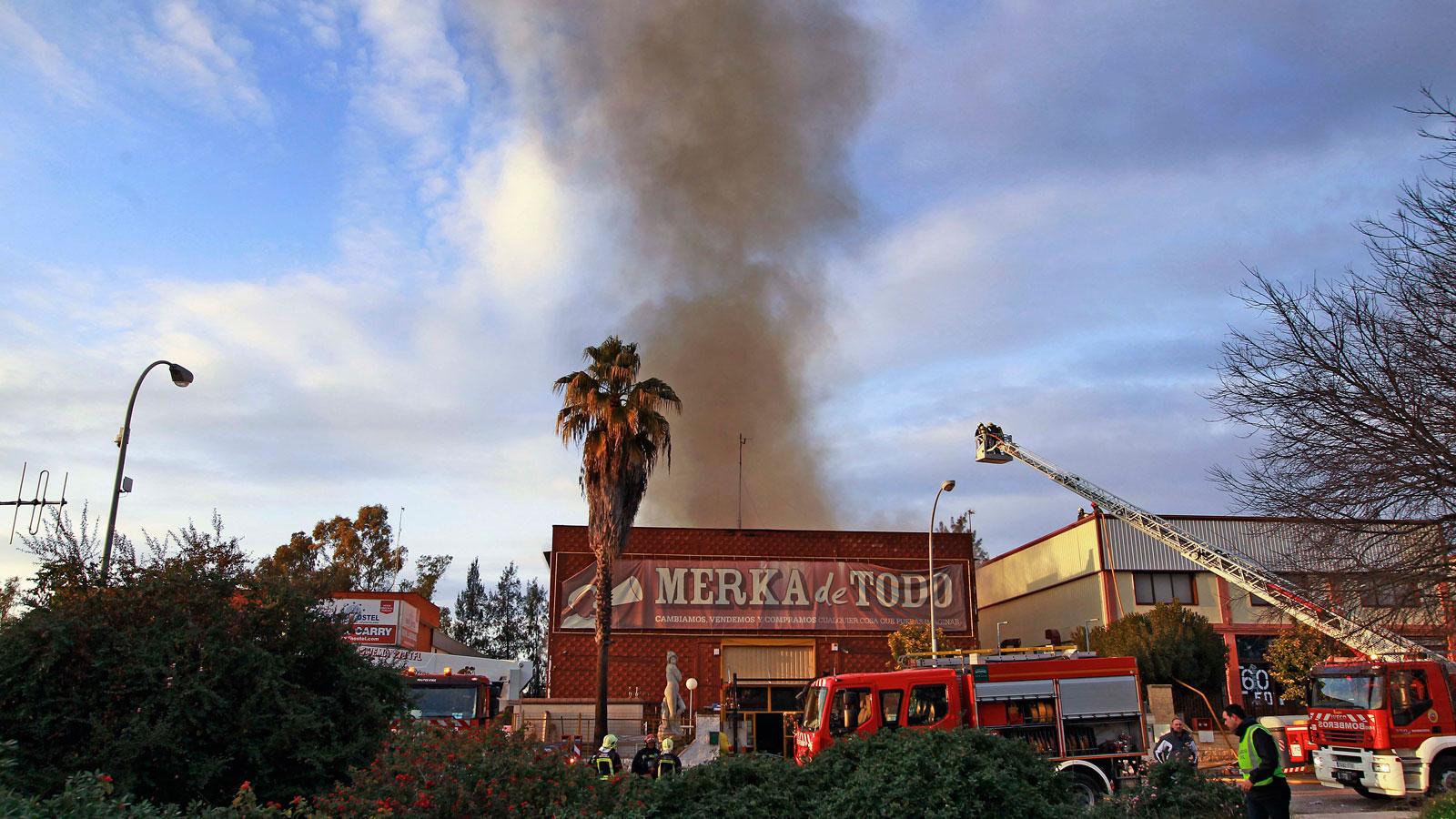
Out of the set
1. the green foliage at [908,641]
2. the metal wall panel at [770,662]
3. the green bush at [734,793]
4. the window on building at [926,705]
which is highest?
the green foliage at [908,641]

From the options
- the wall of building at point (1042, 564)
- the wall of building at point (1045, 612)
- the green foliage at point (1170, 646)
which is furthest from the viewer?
the wall of building at point (1042, 564)

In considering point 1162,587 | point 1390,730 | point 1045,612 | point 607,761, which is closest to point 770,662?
A: point 1045,612

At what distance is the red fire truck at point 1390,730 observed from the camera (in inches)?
648

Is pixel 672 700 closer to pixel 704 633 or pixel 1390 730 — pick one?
pixel 704 633

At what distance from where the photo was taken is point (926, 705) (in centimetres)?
1548

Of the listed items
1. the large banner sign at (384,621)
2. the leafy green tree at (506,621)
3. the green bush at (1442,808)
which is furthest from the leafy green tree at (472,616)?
the green bush at (1442,808)

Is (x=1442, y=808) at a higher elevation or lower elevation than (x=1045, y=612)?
lower

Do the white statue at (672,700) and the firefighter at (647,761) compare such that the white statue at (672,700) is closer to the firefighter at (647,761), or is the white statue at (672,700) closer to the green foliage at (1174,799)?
the firefighter at (647,761)

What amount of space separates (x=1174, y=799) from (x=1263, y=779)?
6.16ft

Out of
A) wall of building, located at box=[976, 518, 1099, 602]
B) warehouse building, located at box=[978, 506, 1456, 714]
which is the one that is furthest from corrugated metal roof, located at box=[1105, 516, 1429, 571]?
wall of building, located at box=[976, 518, 1099, 602]

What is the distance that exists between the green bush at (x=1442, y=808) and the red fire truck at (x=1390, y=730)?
4669mm

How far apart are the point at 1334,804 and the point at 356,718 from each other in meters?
15.9

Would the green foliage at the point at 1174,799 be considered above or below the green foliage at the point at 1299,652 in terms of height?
below

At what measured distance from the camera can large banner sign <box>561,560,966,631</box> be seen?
34500 millimetres
